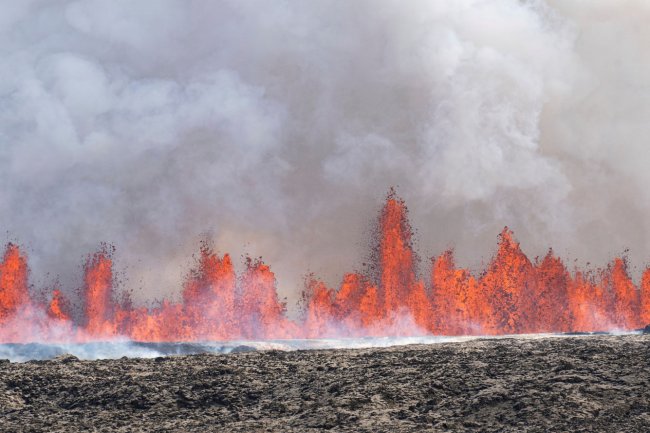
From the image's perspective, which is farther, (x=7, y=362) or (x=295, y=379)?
(x=7, y=362)

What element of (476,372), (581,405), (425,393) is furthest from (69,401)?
(581,405)

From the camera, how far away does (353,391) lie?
20672mm

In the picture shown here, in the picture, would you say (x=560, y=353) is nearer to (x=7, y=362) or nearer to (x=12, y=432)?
(x=12, y=432)

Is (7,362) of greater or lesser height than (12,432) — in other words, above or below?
above

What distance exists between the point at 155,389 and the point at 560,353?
12.1 metres

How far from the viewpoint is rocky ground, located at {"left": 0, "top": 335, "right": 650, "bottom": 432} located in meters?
18.2

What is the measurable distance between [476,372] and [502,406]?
2.96m

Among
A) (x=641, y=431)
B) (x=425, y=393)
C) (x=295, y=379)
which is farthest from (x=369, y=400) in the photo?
(x=641, y=431)

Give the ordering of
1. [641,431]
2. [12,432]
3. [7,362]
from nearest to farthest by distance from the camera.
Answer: [641,431] < [12,432] < [7,362]

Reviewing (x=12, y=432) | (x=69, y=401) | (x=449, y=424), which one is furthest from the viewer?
(x=69, y=401)

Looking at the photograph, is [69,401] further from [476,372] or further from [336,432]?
[476,372]

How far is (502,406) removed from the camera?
1869 centimetres

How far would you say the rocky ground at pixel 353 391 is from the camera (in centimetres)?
1820

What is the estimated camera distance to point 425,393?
20188 mm
